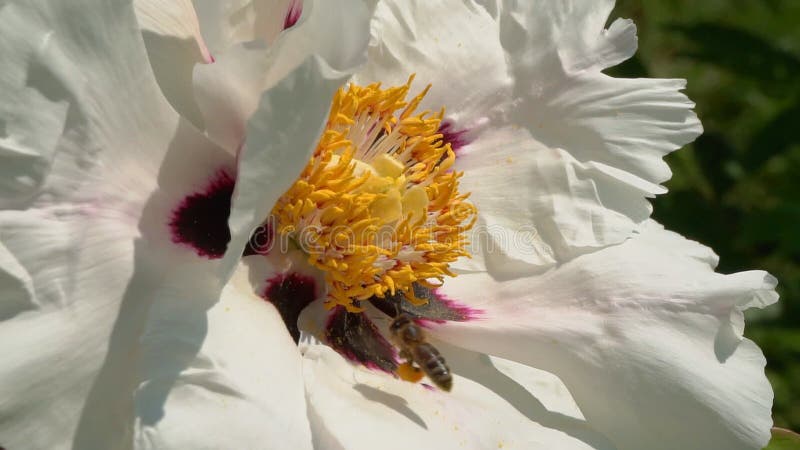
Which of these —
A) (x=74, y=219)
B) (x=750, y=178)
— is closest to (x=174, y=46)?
(x=74, y=219)

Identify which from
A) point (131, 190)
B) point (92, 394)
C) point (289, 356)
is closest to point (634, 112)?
point (289, 356)

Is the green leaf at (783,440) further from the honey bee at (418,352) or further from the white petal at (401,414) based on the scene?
the honey bee at (418,352)

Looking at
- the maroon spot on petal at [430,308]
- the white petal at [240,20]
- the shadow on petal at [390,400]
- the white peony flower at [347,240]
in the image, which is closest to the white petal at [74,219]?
the white peony flower at [347,240]

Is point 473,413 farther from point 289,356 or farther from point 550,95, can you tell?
point 550,95

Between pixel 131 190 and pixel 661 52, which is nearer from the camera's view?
pixel 131 190

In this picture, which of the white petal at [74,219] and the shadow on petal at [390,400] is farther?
the shadow on petal at [390,400]

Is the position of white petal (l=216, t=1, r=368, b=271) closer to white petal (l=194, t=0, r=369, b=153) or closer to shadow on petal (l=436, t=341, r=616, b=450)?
white petal (l=194, t=0, r=369, b=153)
